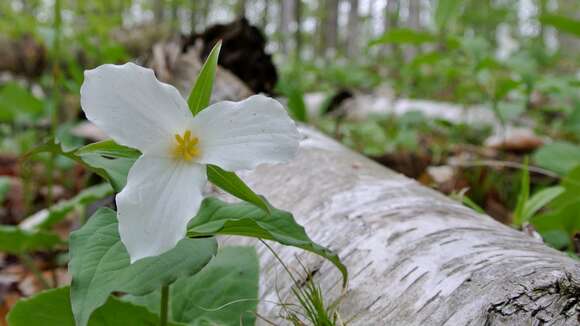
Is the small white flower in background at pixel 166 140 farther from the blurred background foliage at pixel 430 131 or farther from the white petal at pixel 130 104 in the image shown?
the blurred background foliage at pixel 430 131

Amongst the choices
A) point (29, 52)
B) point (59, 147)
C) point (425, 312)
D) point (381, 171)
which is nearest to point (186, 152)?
point (59, 147)

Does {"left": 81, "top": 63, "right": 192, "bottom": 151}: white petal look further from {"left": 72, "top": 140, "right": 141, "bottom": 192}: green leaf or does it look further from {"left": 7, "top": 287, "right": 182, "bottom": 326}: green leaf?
{"left": 7, "top": 287, "right": 182, "bottom": 326}: green leaf

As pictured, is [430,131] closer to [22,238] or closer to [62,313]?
[22,238]

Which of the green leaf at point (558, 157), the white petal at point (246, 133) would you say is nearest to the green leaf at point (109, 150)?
the white petal at point (246, 133)

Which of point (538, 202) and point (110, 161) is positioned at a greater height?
point (110, 161)

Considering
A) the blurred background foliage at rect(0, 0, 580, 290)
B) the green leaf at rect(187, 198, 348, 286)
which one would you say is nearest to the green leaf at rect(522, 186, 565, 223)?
the blurred background foliage at rect(0, 0, 580, 290)

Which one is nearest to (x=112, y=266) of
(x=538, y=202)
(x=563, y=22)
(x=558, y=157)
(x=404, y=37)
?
(x=538, y=202)
